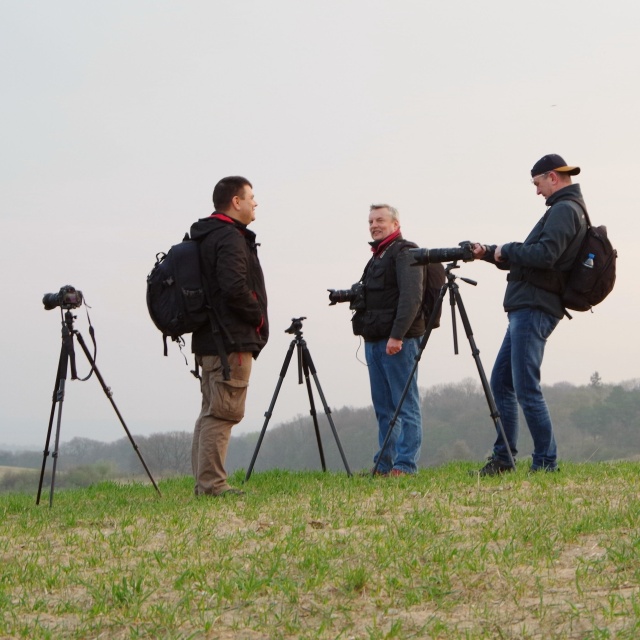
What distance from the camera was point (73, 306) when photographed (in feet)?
28.3

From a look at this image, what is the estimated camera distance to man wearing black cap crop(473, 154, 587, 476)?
7926mm

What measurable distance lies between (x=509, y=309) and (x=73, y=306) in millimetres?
4103

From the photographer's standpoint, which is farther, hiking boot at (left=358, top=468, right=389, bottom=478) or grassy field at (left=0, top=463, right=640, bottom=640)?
hiking boot at (left=358, top=468, right=389, bottom=478)

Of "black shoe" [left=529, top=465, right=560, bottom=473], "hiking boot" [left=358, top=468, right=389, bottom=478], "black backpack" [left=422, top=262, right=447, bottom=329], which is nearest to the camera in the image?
"black shoe" [left=529, top=465, right=560, bottom=473]

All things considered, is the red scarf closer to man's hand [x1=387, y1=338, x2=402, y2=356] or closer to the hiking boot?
man's hand [x1=387, y1=338, x2=402, y2=356]

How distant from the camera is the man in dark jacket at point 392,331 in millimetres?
9102

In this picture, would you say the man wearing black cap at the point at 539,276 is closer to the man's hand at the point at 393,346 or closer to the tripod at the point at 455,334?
the tripod at the point at 455,334

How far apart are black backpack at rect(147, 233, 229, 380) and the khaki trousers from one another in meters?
0.17

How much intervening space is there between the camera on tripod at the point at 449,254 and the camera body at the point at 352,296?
1.40 metres

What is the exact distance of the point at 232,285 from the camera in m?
7.57

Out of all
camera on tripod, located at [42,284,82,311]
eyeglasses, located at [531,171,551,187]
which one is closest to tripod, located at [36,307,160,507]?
camera on tripod, located at [42,284,82,311]

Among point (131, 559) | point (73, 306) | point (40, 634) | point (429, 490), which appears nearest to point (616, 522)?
point (429, 490)

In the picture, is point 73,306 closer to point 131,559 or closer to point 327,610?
point 131,559

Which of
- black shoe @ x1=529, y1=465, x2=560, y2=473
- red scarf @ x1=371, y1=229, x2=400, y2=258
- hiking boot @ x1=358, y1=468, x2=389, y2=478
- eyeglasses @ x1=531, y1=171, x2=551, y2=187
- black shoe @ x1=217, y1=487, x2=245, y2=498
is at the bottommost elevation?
black shoe @ x1=217, y1=487, x2=245, y2=498
